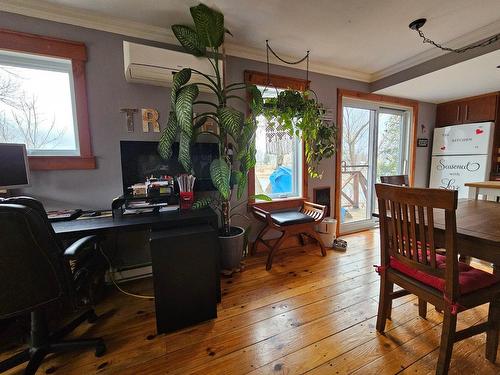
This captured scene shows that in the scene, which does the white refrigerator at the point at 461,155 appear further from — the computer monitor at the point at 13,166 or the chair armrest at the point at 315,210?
the computer monitor at the point at 13,166

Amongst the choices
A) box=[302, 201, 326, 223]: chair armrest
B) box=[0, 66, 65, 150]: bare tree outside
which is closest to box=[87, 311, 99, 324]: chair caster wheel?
box=[0, 66, 65, 150]: bare tree outside

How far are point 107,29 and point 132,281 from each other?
2213 millimetres

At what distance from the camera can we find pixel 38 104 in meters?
1.83

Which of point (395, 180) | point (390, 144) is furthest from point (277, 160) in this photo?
point (390, 144)

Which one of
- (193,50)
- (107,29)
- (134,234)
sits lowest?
(134,234)

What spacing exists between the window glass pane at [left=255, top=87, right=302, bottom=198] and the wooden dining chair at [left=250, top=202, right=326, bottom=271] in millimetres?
299

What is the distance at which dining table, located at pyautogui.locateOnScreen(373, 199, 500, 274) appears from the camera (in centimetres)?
104

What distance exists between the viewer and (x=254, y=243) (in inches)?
102

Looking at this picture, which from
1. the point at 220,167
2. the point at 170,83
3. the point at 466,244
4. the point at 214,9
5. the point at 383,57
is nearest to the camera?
the point at 466,244

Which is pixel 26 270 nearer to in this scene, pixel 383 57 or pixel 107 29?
pixel 107 29

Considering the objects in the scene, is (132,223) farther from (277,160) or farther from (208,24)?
(277,160)

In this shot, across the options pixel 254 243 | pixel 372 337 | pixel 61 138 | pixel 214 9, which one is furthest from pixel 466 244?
pixel 61 138

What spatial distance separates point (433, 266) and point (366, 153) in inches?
103

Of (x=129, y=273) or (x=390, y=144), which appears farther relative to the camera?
(x=390, y=144)
